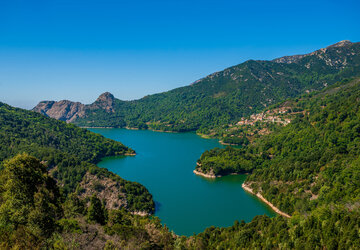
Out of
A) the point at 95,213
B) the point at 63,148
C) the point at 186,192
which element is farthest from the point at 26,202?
the point at 63,148

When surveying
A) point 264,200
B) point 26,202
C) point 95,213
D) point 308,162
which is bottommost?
point 264,200

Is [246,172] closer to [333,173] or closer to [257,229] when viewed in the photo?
[333,173]

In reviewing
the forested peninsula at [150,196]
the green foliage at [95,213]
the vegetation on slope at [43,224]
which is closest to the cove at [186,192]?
the forested peninsula at [150,196]

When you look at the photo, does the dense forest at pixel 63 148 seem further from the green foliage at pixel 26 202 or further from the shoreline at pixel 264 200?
the shoreline at pixel 264 200

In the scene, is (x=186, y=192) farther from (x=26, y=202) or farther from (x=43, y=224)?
(x=43, y=224)

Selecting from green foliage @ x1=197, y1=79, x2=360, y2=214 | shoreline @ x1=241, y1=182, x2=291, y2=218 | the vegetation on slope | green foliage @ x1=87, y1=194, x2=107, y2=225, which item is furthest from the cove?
the vegetation on slope

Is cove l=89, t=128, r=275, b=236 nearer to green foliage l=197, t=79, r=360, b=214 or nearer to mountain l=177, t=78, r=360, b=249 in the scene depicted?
mountain l=177, t=78, r=360, b=249
